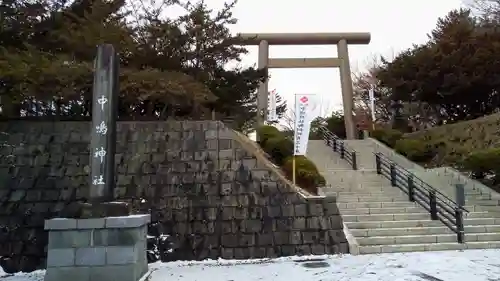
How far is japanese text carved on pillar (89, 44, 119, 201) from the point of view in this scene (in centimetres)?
610

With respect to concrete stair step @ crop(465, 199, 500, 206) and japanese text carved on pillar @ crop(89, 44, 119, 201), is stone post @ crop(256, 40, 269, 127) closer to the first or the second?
concrete stair step @ crop(465, 199, 500, 206)

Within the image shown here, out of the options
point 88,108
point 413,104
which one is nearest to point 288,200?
point 88,108

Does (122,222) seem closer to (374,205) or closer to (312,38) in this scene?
(374,205)

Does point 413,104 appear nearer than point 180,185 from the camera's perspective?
No

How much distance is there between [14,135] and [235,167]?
15.9 ft

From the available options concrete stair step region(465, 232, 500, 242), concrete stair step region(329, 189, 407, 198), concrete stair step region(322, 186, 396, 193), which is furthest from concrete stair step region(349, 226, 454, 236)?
concrete stair step region(322, 186, 396, 193)

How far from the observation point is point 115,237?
5852 mm

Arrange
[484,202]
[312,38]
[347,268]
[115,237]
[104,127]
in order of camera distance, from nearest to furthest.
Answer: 1. [115,237]
2. [104,127]
3. [347,268]
4. [484,202]
5. [312,38]

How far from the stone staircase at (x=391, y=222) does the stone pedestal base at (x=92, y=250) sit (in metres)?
4.32

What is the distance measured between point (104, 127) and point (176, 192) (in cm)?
249

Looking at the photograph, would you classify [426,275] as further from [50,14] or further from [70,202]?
[50,14]

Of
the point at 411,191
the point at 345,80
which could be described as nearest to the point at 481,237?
the point at 411,191

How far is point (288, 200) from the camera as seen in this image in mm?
8219

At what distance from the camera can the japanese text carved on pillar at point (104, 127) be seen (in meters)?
6.10
